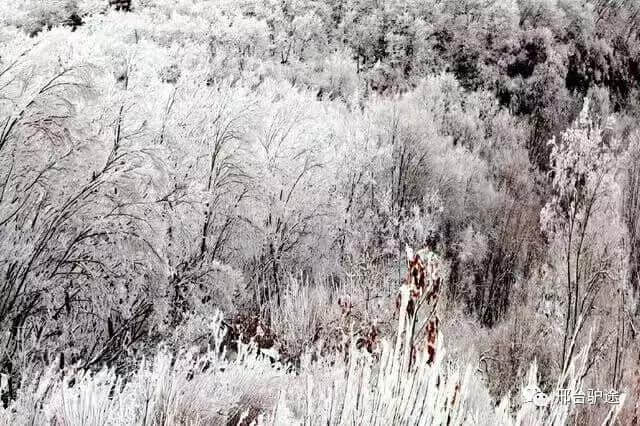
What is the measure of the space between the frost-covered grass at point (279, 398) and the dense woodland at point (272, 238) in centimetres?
3

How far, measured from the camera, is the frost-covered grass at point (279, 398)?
2055 mm

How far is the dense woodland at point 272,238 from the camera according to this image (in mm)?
4668

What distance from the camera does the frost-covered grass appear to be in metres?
2.05

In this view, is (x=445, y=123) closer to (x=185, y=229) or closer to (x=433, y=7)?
(x=185, y=229)

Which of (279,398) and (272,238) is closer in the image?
(279,398)

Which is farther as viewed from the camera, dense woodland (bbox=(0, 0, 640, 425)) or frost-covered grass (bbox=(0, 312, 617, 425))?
dense woodland (bbox=(0, 0, 640, 425))

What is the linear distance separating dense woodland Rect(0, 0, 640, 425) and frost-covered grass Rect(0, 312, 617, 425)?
3 cm

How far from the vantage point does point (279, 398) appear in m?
3.09

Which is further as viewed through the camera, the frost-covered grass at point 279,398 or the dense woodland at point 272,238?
the dense woodland at point 272,238

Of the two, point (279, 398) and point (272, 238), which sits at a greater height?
point (279, 398)

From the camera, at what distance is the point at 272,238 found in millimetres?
12750

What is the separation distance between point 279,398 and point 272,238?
9.72 m

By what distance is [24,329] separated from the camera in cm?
606

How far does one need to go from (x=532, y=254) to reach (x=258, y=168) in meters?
8.40
